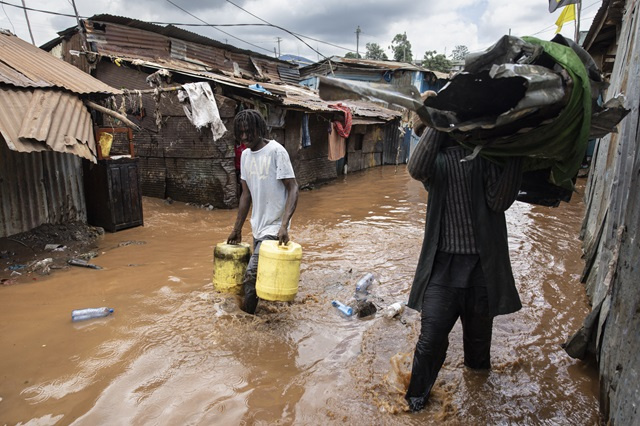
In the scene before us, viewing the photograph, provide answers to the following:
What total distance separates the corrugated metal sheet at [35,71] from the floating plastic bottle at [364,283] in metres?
4.93

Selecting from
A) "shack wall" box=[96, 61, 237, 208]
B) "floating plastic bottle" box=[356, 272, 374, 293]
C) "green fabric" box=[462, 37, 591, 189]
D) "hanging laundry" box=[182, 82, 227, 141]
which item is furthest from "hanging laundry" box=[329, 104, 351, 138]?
"green fabric" box=[462, 37, 591, 189]

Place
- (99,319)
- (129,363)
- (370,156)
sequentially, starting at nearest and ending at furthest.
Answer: (129,363)
(99,319)
(370,156)

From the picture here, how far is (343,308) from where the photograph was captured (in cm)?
430

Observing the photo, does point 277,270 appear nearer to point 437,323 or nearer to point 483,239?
point 437,323

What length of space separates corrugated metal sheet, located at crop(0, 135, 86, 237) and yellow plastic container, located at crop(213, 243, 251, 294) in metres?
4.04

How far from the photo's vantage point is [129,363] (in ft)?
10.6

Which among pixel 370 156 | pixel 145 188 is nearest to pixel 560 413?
pixel 145 188

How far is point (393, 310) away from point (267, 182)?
185cm

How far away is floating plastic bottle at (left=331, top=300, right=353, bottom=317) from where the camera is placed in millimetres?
4246

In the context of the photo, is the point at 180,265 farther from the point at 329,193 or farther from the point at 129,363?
the point at 329,193

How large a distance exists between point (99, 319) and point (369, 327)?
8.59 ft

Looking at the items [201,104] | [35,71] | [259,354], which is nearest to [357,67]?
[201,104]

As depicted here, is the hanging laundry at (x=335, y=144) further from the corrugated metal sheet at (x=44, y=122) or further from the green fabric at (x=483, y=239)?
the green fabric at (x=483, y=239)

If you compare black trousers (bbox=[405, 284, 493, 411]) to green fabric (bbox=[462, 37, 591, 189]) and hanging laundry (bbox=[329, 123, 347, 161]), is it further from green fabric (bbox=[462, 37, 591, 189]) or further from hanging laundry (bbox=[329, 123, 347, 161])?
hanging laundry (bbox=[329, 123, 347, 161])
